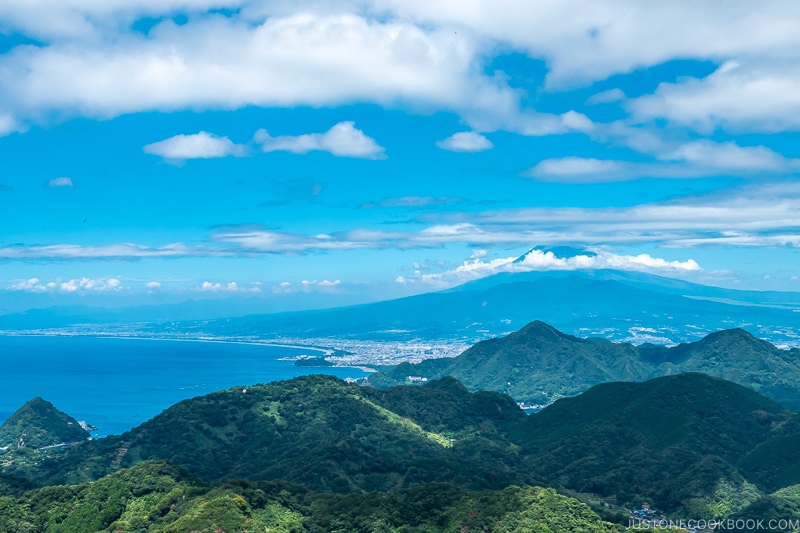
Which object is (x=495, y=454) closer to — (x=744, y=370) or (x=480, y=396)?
(x=480, y=396)

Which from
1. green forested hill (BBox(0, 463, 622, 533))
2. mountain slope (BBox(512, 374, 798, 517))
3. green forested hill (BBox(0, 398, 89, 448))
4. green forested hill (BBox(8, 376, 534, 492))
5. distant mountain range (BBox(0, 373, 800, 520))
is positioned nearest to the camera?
green forested hill (BBox(0, 463, 622, 533))

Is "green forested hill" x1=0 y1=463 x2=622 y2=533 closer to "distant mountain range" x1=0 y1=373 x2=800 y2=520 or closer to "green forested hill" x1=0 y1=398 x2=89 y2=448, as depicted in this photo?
"distant mountain range" x1=0 y1=373 x2=800 y2=520

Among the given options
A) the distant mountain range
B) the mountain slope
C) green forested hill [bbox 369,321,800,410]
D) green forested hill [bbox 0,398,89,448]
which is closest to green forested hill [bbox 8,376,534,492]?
the distant mountain range

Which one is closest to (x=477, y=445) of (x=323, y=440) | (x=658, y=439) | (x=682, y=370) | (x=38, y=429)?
(x=323, y=440)

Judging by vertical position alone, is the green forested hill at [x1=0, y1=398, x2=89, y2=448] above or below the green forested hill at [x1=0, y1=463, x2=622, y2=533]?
below

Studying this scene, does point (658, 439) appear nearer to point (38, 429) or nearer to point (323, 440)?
point (323, 440)

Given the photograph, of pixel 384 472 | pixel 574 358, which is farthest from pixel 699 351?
pixel 384 472
